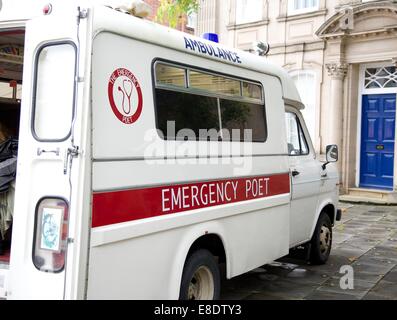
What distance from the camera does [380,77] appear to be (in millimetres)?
12359

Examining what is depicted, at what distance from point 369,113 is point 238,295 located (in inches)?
342

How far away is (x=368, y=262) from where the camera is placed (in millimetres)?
6789

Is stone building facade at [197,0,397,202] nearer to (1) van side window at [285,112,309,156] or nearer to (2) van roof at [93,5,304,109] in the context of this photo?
(1) van side window at [285,112,309,156]

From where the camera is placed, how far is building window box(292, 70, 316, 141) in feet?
43.4

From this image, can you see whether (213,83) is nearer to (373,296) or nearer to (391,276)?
(373,296)

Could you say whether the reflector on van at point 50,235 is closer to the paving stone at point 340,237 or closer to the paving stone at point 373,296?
the paving stone at point 373,296

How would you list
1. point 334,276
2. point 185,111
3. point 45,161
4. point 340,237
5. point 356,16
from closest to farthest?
1. point 45,161
2. point 185,111
3. point 334,276
4. point 340,237
5. point 356,16

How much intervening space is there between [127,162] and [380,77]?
34.8 ft

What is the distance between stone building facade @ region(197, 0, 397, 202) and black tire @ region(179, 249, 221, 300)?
8.80 metres

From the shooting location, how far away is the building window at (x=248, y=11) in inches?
561

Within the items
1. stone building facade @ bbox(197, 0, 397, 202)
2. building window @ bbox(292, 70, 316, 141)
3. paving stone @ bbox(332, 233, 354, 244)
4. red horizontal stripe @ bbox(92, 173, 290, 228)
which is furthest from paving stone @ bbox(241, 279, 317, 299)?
building window @ bbox(292, 70, 316, 141)

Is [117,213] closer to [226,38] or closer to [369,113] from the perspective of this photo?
[369,113]

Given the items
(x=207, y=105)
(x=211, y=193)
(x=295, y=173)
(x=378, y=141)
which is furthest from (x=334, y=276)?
(x=378, y=141)

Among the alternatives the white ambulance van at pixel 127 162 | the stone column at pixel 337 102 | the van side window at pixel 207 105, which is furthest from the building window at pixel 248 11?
the white ambulance van at pixel 127 162
